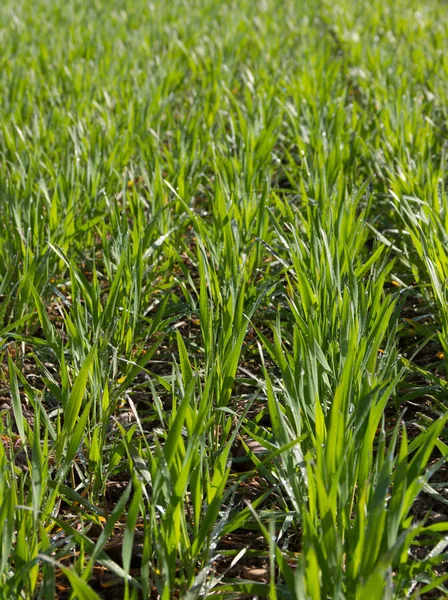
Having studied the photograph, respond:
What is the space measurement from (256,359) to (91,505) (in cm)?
66

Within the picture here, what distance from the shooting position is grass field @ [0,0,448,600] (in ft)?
3.64

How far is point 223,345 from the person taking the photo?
61.4 inches

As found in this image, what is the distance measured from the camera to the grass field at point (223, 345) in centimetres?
111

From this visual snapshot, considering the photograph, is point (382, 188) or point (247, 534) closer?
point (247, 534)

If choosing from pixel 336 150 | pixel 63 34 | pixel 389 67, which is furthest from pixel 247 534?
pixel 63 34

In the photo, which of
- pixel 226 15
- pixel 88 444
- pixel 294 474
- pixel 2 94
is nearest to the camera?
pixel 294 474

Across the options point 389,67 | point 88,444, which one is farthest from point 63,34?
point 88,444

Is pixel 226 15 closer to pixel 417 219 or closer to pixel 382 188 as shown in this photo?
pixel 382 188

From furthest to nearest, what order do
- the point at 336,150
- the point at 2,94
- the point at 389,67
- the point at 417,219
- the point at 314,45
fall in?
the point at 314,45, the point at 389,67, the point at 2,94, the point at 336,150, the point at 417,219

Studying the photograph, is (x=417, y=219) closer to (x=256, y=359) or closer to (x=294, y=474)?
(x=256, y=359)

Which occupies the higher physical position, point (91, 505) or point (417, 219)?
point (417, 219)

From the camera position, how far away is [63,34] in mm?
5031

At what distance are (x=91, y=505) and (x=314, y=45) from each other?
3.88m

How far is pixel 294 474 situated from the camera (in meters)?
1.19
